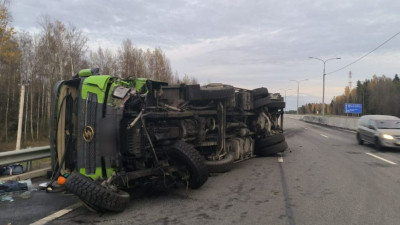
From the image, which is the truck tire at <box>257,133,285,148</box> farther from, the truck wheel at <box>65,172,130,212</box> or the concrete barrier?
the concrete barrier

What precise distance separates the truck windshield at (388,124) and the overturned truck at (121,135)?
36.0 ft

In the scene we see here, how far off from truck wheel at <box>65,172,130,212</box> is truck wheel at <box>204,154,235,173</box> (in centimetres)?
352

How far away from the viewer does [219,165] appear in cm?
838

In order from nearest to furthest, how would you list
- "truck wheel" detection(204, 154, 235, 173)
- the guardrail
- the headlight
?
the guardrail < "truck wheel" detection(204, 154, 235, 173) < the headlight

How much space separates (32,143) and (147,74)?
18685 mm

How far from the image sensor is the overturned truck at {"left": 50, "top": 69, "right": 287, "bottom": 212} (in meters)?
5.38

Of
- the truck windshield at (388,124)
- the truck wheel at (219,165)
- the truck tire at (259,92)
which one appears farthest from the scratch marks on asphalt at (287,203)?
the truck windshield at (388,124)

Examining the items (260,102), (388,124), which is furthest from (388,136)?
(260,102)

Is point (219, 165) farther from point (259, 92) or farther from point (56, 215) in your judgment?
point (56, 215)

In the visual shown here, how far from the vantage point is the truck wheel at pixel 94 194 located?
4.82 meters

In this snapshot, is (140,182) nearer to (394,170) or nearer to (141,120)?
(141,120)

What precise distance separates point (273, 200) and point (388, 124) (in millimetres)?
12050

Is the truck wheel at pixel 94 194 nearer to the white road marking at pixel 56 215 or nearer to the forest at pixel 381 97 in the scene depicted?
the white road marking at pixel 56 215

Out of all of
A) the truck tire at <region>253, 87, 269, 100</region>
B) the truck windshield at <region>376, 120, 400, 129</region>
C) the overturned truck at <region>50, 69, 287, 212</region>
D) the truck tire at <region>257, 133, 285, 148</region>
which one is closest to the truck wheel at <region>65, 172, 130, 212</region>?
the overturned truck at <region>50, 69, 287, 212</region>
